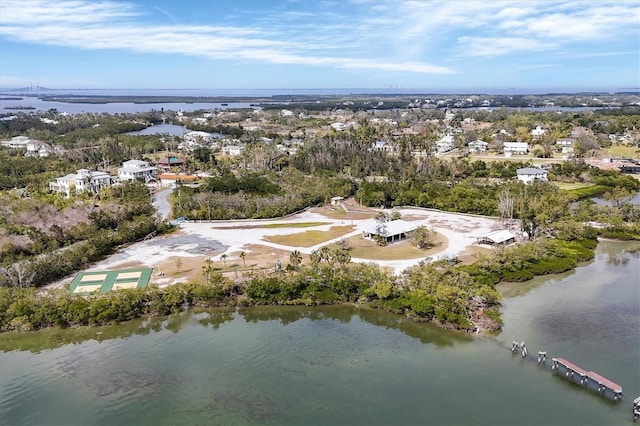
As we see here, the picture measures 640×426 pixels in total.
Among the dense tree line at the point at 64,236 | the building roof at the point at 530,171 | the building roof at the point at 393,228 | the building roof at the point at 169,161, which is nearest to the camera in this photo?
the dense tree line at the point at 64,236

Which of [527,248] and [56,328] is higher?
[527,248]

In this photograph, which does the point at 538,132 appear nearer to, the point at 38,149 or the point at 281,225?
the point at 281,225

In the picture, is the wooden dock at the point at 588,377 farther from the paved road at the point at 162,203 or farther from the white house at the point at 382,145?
the white house at the point at 382,145

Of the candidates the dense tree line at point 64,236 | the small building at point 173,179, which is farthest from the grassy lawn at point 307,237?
the small building at point 173,179

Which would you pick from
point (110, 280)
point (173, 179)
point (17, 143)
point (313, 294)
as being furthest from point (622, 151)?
point (17, 143)

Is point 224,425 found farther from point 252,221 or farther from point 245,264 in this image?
point 252,221

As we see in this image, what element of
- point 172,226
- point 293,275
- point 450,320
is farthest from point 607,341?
point 172,226

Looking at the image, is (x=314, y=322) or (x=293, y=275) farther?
(x=293, y=275)
